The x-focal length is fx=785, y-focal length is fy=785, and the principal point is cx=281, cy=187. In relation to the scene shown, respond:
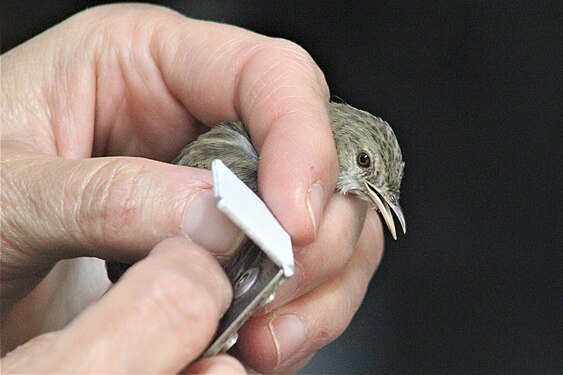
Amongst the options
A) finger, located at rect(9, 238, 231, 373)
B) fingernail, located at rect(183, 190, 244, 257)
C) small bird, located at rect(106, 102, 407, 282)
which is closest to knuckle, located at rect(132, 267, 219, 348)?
finger, located at rect(9, 238, 231, 373)

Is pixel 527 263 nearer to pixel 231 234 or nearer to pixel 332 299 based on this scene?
pixel 332 299

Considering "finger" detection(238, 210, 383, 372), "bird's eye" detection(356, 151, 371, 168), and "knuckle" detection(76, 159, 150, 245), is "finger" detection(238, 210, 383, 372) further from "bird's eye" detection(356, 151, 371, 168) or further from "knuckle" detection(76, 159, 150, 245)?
"knuckle" detection(76, 159, 150, 245)

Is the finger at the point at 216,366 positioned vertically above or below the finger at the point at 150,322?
below

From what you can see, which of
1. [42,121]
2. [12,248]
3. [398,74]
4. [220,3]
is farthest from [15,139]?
[398,74]

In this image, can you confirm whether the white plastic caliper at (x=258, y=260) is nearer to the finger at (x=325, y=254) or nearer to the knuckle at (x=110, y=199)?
the knuckle at (x=110, y=199)

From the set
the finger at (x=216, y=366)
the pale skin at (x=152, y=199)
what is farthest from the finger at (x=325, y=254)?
the finger at (x=216, y=366)
